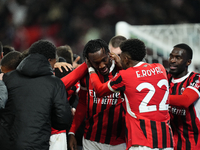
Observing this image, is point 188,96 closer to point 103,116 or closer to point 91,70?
point 103,116

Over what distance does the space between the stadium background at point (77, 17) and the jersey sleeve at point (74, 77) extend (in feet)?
19.0

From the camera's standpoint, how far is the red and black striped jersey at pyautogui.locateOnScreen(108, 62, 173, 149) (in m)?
2.05

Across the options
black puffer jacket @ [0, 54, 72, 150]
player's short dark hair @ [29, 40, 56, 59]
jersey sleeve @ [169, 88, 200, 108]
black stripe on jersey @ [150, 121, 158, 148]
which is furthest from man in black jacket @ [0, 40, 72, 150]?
jersey sleeve @ [169, 88, 200, 108]

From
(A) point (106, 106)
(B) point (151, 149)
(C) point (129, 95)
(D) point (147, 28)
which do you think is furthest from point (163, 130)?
(D) point (147, 28)

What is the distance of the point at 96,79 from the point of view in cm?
226

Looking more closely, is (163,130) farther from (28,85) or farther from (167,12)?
(167,12)

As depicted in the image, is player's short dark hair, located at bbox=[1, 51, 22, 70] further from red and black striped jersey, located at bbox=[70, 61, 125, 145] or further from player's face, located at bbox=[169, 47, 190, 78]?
player's face, located at bbox=[169, 47, 190, 78]

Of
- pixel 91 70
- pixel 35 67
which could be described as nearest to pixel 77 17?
pixel 91 70

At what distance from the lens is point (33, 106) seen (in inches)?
75.5

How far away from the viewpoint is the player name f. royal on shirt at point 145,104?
2.05 metres

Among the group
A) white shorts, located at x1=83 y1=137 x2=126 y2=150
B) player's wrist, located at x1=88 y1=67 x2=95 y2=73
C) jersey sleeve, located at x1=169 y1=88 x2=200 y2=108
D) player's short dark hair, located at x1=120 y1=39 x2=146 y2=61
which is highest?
player's short dark hair, located at x1=120 y1=39 x2=146 y2=61

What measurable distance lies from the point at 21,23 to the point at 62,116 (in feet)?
26.4

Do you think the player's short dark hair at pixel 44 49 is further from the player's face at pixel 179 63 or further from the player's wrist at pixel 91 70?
the player's face at pixel 179 63

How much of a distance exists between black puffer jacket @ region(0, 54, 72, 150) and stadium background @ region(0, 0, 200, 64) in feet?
20.7
